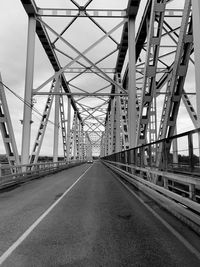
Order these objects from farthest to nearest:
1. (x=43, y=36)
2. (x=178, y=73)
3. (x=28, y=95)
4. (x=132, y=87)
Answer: (x=43, y=36), (x=132, y=87), (x=28, y=95), (x=178, y=73)

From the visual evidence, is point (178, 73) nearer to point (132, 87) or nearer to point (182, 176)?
point (182, 176)

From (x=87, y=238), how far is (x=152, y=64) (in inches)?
488

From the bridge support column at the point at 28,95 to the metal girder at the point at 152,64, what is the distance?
28.9ft

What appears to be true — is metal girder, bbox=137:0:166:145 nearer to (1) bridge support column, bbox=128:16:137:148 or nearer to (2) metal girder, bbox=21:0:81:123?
(1) bridge support column, bbox=128:16:137:148

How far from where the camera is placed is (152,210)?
8.65 metres

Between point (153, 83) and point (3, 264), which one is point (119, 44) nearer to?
point (153, 83)

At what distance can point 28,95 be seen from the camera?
24344 millimetres

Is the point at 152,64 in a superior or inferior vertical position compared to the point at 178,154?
superior

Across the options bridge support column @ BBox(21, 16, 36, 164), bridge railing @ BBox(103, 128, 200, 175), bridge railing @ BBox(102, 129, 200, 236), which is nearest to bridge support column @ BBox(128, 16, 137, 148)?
bridge support column @ BBox(21, 16, 36, 164)

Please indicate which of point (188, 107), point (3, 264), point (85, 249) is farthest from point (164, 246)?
point (188, 107)

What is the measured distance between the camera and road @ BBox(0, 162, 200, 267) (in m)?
4.52

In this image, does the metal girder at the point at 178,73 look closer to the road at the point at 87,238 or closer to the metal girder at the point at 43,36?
the road at the point at 87,238

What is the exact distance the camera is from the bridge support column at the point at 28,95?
911 inches

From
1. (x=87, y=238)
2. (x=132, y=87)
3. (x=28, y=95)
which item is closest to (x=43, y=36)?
(x=28, y=95)
